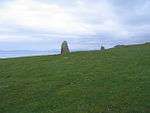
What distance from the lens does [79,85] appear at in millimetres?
33875

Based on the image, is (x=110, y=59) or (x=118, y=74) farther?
(x=110, y=59)

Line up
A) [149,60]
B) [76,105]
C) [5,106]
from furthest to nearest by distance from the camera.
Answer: [149,60] < [5,106] < [76,105]

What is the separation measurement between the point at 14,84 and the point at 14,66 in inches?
519

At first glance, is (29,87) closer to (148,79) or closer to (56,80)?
(56,80)

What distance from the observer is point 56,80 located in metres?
37.4

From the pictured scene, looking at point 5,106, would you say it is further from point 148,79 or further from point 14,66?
point 14,66

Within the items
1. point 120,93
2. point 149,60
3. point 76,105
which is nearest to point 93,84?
point 120,93

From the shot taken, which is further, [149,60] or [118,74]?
[149,60]

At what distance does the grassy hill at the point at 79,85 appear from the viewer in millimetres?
26891

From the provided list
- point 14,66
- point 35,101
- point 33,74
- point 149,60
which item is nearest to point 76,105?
point 35,101

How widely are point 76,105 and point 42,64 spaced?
23339mm

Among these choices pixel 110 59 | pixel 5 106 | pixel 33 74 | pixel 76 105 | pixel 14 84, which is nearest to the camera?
pixel 76 105

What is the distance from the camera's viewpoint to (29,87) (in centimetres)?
3500

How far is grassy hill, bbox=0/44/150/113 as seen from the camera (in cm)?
2689
